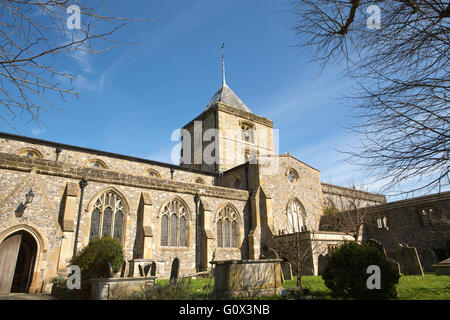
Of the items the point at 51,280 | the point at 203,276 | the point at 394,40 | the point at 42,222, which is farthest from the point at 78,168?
the point at 394,40

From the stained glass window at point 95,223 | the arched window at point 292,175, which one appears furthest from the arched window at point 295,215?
the stained glass window at point 95,223

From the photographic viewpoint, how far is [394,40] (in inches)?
165

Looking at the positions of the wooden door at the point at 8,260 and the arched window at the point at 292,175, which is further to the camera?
the arched window at the point at 292,175

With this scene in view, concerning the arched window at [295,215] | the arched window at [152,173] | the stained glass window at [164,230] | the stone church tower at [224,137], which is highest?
the stone church tower at [224,137]

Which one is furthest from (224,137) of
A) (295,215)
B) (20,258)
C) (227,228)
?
(20,258)

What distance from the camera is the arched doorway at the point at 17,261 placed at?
11305 mm

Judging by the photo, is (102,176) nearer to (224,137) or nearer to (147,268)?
(147,268)

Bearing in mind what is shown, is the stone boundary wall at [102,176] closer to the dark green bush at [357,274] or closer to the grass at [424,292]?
the dark green bush at [357,274]

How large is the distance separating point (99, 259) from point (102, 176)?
18.9ft

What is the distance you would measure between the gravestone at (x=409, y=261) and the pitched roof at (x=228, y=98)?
2298cm

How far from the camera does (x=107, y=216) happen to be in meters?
14.7

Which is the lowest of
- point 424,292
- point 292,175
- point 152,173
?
point 424,292

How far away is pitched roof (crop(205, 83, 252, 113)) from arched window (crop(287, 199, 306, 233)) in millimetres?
14791

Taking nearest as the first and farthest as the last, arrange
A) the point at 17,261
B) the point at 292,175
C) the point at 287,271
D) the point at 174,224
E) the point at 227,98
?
the point at 17,261 → the point at 287,271 → the point at 174,224 → the point at 292,175 → the point at 227,98
